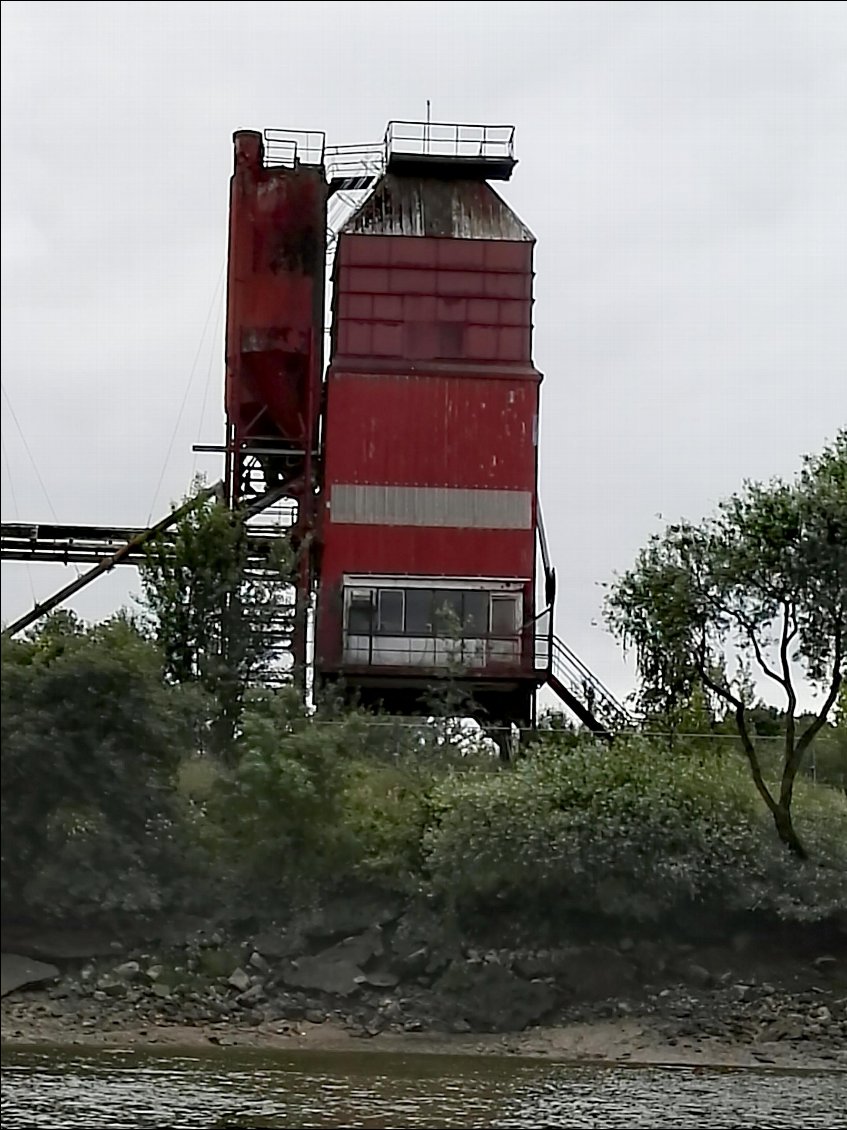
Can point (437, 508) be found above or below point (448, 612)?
above

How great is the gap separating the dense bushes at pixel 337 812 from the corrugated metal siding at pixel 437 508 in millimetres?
7476

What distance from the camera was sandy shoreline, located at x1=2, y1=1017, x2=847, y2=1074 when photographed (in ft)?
38.3

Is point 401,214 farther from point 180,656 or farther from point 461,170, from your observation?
point 180,656

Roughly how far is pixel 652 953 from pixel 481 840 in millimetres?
1847

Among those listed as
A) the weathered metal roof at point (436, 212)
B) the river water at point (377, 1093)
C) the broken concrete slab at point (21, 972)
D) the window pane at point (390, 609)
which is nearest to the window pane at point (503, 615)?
the window pane at point (390, 609)

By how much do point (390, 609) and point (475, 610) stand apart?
135cm

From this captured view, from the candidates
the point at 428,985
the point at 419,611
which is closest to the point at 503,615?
the point at 419,611

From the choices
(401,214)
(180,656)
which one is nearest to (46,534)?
(180,656)

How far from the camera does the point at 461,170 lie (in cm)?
2634

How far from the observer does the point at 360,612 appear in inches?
942

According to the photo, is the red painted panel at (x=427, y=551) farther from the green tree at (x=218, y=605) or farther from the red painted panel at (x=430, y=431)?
the green tree at (x=218, y=605)

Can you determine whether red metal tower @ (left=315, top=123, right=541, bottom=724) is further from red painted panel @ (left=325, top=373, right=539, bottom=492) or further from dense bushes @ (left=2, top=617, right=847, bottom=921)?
dense bushes @ (left=2, top=617, right=847, bottom=921)

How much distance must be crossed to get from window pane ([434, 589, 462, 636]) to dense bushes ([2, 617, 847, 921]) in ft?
19.3

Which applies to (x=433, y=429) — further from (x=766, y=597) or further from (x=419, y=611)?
(x=766, y=597)
